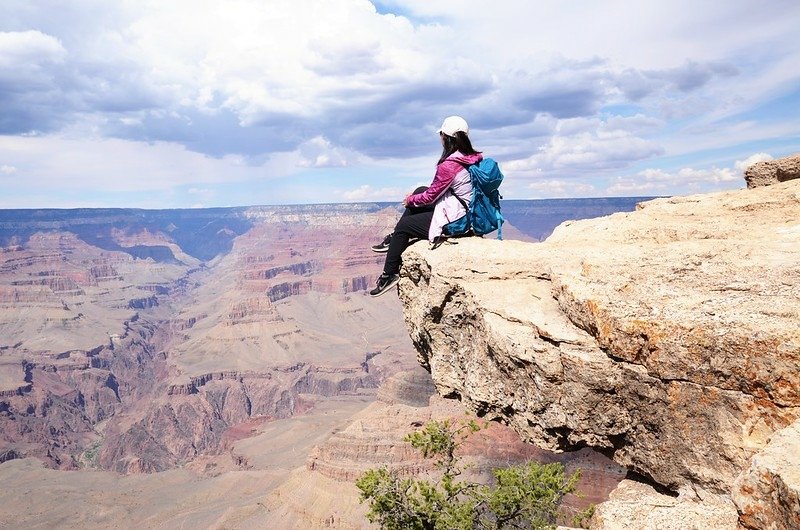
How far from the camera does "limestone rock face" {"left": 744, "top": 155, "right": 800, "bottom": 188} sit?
37.3 ft

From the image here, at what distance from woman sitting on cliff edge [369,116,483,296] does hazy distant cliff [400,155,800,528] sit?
0.75 meters

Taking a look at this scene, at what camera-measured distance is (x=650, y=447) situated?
6.56 metres

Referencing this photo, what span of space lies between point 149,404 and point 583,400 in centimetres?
15478

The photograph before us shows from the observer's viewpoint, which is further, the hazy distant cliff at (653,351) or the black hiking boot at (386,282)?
the black hiking boot at (386,282)

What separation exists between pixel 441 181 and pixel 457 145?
2.24 ft

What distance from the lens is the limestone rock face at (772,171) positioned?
11.4 metres

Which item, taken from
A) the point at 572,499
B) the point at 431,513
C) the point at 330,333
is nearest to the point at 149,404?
the point at 330,333

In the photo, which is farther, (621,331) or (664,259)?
(664,259)

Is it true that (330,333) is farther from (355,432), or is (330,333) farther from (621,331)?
(621,331)

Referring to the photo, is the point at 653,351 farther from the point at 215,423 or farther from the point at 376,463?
the point at 215,423

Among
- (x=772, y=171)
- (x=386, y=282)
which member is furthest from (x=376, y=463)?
(x=772, y=171)

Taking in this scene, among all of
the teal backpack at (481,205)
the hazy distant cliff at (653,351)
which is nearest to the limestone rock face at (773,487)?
the hazy distant cliff at (653,351)

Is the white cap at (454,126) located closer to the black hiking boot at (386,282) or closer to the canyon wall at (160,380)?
the black hiking boot at (386,282)

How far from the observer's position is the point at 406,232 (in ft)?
33.8
